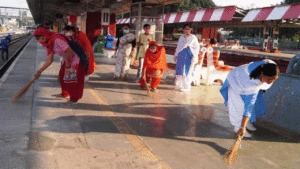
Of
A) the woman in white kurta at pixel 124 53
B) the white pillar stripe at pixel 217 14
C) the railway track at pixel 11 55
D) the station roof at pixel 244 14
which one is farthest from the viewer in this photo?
the white pillar stripe at pixel 217 14

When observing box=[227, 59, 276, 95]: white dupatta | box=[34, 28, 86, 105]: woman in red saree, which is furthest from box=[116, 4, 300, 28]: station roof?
box=[34, 28, 86, 105]: woman in red saree

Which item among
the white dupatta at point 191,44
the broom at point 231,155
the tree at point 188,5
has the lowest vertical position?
the broom at point 231,155

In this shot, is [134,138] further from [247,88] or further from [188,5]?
[188,5]

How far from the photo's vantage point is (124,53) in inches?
Result: 306

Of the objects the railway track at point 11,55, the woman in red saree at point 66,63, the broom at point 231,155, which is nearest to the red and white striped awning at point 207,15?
the railway track at point 11,55

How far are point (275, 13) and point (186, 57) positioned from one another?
11767 mm

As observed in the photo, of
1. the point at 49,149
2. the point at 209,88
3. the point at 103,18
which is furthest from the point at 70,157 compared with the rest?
the point at 103,18

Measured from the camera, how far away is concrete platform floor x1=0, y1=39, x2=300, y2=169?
118 inches

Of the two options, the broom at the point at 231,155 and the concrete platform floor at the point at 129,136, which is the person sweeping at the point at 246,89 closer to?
the broom at the point at 231,155

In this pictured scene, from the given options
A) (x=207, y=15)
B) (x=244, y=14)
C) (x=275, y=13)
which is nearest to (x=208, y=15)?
(x=207, y=15)

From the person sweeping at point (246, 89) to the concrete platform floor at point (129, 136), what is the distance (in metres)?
0.30

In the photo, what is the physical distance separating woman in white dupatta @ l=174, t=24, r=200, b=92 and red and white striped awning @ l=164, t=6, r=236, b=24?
10.7 metres

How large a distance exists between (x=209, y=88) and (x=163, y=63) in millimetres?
1608

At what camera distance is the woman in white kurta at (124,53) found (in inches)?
303
